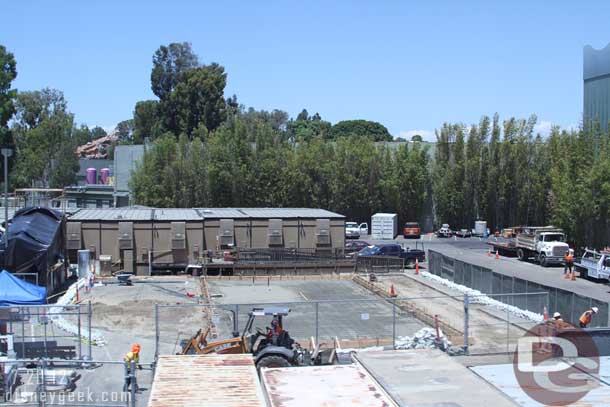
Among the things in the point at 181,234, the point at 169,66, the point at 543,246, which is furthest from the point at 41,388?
the point at 169,66

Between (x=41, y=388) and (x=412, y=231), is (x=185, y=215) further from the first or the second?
(x=41, y=388)

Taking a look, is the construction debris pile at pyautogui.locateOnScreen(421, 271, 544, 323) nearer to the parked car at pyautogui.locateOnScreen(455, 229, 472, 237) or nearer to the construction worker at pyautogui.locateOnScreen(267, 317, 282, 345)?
the construction worker at pyautogui.locateOnScreen(267, 317, 282, 345)

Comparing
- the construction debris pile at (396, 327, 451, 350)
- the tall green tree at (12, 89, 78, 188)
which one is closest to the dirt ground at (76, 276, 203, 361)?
the construction debris pile at (396, 327, 451, 350)

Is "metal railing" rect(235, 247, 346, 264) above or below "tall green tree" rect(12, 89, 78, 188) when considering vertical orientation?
below

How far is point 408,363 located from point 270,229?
84.0 ft

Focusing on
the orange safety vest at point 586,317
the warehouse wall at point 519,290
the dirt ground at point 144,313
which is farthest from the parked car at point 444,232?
the orange safety vest at point 586,317

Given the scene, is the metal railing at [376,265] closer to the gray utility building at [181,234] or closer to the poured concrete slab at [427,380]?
the gray utility building at [181,234]

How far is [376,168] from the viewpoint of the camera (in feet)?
207

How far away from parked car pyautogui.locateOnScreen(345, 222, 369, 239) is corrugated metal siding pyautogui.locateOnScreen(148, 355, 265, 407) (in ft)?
140

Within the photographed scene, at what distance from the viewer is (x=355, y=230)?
59.3m

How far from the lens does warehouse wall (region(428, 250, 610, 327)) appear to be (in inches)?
887

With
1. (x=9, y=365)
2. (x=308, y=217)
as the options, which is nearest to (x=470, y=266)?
(x=308, y=217)

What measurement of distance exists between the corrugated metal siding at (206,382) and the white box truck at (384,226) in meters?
42.7

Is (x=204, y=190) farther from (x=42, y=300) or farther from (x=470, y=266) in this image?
(x=42, y=300)
